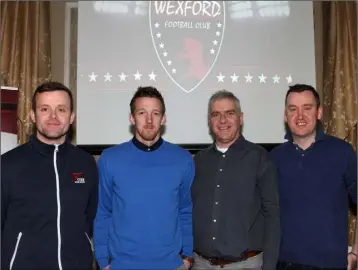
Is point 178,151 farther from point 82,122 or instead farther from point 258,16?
point 258,16

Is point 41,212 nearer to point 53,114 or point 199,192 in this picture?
point 53,114

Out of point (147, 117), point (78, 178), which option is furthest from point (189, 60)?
point (78, 178)

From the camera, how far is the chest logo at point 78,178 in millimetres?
2022

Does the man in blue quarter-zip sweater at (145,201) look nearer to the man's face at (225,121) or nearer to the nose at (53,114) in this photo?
the man's face at (225,121)

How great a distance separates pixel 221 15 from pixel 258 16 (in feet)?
1.02

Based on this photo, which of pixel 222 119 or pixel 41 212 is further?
pixel 222 119

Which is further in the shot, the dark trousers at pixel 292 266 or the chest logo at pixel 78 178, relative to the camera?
the dark trousers at pixel 292 266

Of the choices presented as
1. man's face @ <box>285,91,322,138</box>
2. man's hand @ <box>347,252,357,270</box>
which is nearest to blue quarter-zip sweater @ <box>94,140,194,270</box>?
man's face @ <box>285,91,322,138</box>

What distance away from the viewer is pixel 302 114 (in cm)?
230

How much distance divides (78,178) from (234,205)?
84 cm

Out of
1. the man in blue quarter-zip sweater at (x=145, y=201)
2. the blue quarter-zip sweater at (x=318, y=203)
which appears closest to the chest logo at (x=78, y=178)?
the man in blue quarter-zip sweater at (x=145, y=201)

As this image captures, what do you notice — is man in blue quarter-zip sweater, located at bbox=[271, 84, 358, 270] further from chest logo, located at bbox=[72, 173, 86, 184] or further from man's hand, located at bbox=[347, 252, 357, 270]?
chest logo, located at bbox=[72, 173, 86, 184]

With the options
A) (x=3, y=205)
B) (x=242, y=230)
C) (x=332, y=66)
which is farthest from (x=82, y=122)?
(x=332, y=66)

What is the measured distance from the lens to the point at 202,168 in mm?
2350
